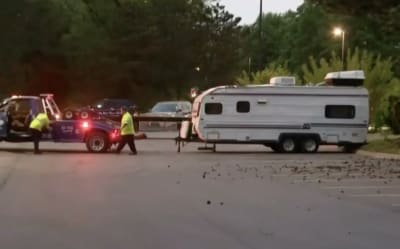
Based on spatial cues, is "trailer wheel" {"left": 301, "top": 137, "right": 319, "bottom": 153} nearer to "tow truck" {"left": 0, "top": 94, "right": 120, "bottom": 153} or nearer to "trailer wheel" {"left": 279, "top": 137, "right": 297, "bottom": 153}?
"trailer wheel" {"left": 279, "top": 137, "right": 297, "bottom": 153}

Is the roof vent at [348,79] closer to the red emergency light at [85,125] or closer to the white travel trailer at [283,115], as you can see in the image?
the white travel trailer at [283,115]

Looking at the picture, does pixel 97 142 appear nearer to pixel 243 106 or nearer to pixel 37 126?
pixel 37 126

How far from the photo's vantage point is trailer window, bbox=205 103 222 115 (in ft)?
119

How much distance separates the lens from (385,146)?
120ft

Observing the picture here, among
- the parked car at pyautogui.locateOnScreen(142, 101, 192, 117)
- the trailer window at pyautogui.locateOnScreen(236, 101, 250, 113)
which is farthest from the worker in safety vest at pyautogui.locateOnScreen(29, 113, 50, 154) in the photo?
the parked car at pyautogui.locateOnScreen(142, 101, 192, 117)

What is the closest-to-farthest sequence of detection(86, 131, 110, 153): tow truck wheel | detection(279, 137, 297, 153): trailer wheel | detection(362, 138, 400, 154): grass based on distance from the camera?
detection(86, 131, 110, 153): tow truck wheel
detection(362, 138, 400, 154): grass
detection(279, 137, 297, 153): trailer wheel

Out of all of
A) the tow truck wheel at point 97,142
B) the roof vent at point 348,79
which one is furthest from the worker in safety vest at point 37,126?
the roof vent at point 348,79

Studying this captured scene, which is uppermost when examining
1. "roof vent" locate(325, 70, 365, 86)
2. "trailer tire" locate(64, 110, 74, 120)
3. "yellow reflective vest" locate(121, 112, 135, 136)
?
"roof vent" locate(325, 70, 365, 86)

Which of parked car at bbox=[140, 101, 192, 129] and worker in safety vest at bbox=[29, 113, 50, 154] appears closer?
worker in safety vest at bbox=[29, 113, 50, 154]

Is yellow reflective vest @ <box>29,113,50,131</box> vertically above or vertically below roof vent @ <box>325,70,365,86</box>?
below

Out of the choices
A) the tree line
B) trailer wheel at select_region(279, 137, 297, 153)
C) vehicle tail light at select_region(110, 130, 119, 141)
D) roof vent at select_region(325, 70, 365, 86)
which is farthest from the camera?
the tree line

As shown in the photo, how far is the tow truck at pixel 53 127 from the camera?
34.6 metres

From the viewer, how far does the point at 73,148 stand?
1506 inches

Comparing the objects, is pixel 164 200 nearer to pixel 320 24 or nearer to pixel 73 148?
pixel 73 148
